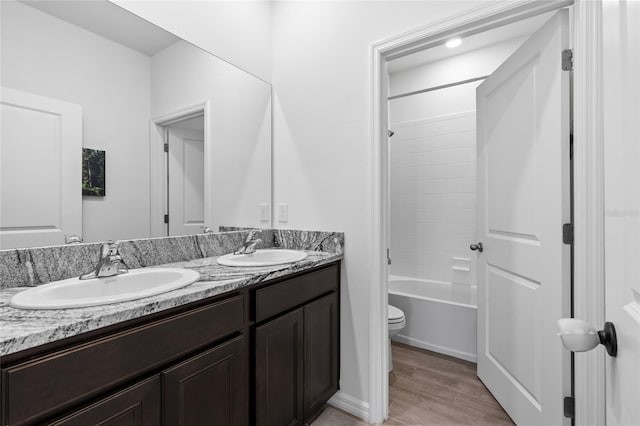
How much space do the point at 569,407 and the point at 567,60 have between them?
4.78 ft

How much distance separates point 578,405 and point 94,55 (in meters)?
2.40

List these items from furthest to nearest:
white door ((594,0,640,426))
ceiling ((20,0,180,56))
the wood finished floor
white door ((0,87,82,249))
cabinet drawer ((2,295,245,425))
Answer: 1. the wood finished floor
2. ceiling ((20,0,180,56))
3. white door ((0,87,82,249))
4. cabinet drawer ((2,295,245,425))
5. white door ((594,0,640,426))

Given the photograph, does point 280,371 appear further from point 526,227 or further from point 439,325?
point 439,325

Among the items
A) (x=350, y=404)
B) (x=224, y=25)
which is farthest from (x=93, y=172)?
(x=350, y=404)

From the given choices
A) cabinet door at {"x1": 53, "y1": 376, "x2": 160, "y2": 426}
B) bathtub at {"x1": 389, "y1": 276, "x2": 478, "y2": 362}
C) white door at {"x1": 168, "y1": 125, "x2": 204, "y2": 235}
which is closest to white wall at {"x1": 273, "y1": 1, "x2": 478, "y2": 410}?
white door at {"x1": 168, "y1": 125, "x2": 204, "y2": 235}

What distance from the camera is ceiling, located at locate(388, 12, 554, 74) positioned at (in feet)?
7.57

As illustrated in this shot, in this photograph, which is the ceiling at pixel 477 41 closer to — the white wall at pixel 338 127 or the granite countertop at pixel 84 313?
the white wall at pixel 338 127

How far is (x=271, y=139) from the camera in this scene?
2029mm

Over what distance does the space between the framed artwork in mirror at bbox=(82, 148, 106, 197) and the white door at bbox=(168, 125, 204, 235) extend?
0.30m

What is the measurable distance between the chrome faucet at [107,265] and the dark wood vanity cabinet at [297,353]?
0.54m

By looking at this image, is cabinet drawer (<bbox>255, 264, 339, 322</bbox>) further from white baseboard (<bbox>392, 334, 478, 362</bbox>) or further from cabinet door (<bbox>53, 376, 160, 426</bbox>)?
white baseboard (<bbox>392, 334, 478, 362</bbox>)

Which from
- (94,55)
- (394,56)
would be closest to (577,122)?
(394,56)

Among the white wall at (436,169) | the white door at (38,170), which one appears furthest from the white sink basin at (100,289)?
the white wall at (436,169)

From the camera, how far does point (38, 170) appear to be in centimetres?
107
